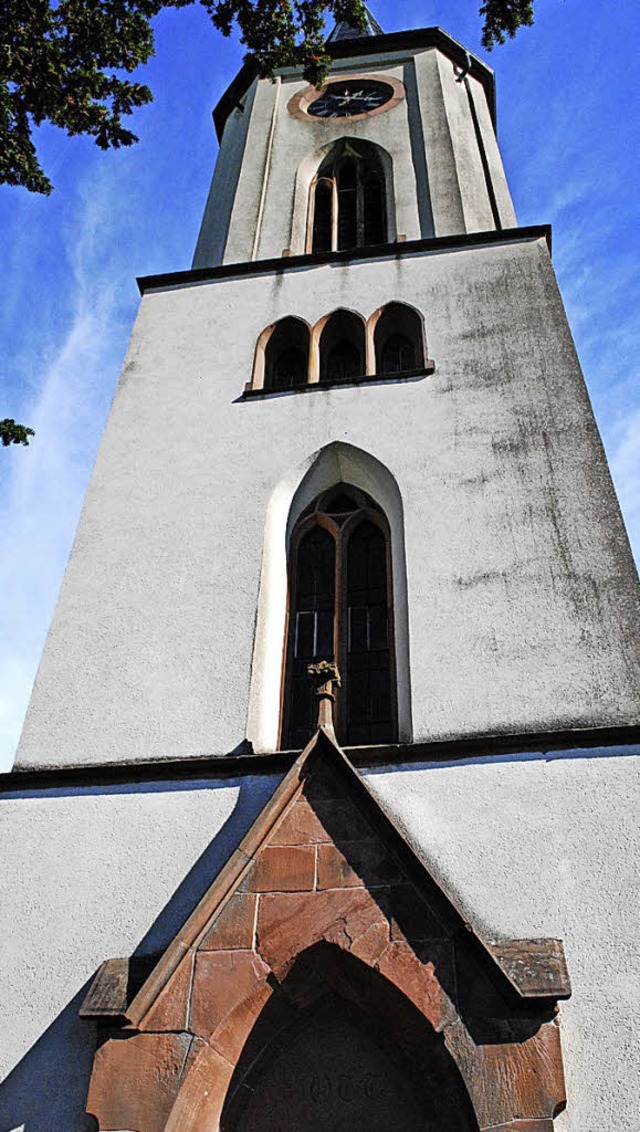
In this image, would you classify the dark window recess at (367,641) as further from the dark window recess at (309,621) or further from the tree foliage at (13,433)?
the tree foliage at (13,433)

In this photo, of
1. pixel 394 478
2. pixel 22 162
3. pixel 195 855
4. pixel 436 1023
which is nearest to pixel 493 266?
pixel 394 478

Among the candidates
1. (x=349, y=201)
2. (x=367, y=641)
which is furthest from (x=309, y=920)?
(x=349, y=201)

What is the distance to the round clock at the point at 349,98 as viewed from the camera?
53.5 ft

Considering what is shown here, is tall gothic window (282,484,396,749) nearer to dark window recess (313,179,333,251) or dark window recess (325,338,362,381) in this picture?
dark window recess (325,338,362,381)

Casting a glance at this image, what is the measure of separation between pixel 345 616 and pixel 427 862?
8.95 feet

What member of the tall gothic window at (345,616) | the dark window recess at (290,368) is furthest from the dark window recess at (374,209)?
the tall gothic window at (345,616)

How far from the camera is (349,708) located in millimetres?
7945

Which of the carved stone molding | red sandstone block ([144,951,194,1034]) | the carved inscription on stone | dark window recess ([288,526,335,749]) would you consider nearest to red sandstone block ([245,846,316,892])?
the carved stone molding

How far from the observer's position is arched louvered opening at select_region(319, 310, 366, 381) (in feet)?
36.6

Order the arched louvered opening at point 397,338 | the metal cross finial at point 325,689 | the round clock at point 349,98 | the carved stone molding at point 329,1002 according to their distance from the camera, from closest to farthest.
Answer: the carved stone molding at point 329,1002 → the metal cross finial at point 325,689 → the arched louvered opening at point 397,338 → the round clock at point 349,98

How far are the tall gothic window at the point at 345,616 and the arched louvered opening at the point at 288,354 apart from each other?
207 centimetres

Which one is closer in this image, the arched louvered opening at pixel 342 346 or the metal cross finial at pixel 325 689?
the metal cross finial at pixel 325 689

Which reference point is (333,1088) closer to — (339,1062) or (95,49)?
(339,1062)

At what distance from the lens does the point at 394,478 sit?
9016 mm
